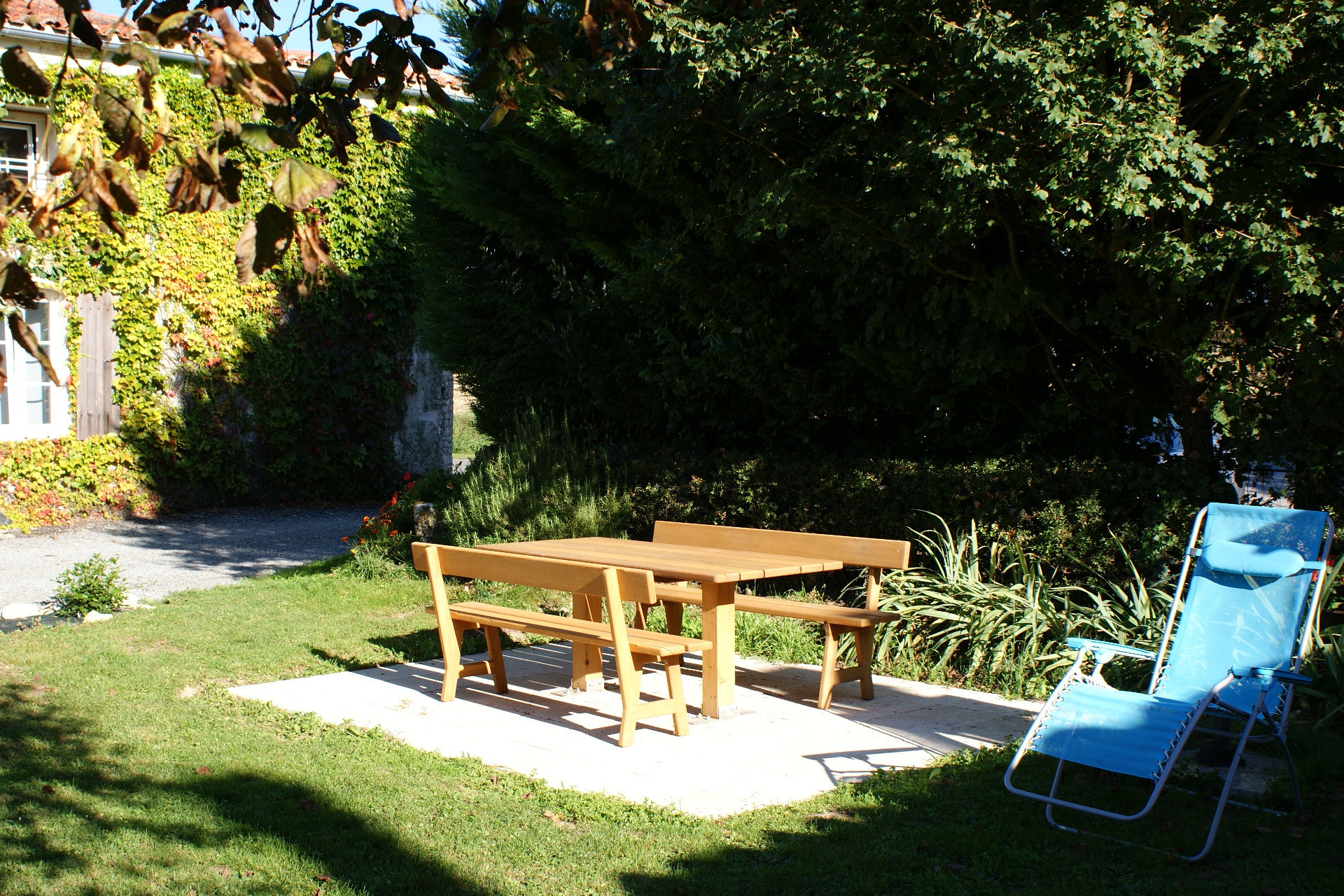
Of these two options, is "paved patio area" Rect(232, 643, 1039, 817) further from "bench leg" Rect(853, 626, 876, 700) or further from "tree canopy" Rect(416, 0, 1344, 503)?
"tree canopy" Rect(416, 0, 1344, 503)

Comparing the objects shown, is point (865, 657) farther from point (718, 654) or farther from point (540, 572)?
point (540, 572)

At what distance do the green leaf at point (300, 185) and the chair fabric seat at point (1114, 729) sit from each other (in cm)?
310

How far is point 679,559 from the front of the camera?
18.9 feet

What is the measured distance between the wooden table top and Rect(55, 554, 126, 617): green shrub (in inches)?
129

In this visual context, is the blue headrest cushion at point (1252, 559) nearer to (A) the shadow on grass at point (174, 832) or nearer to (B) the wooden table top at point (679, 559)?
(B) the wooden table top at point (679, 559)

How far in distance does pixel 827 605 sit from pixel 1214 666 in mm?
2141

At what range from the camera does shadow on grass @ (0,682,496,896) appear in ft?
10.9

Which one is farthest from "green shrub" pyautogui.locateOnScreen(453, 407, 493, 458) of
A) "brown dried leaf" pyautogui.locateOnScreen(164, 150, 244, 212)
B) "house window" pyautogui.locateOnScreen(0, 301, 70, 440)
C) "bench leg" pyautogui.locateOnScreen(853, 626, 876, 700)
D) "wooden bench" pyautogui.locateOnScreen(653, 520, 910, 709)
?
"brown dried leaf" pyautogui.locateOnScreen(164, 150, 244, 212)

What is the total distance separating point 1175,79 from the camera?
5.44 meters

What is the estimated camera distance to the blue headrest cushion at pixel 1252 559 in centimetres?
464

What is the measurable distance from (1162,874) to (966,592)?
10.4ft

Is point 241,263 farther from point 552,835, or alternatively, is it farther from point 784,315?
point 784,315

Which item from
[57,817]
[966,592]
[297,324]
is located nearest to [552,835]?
[57,817]

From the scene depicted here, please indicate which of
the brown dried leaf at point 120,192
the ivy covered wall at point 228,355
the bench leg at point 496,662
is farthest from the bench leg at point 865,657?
the ivy covered wall at point 228,355
